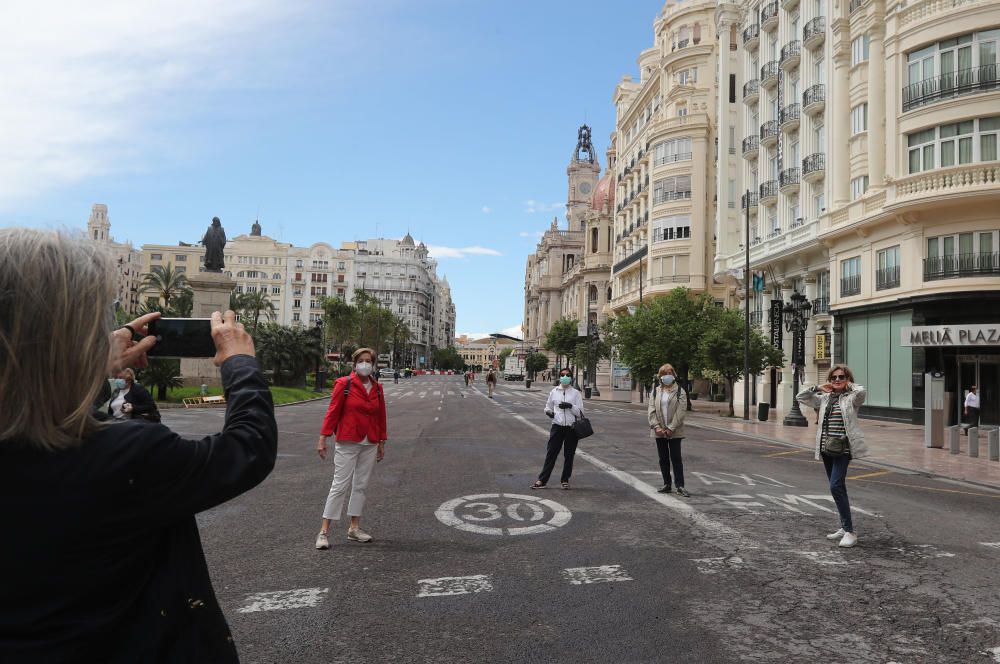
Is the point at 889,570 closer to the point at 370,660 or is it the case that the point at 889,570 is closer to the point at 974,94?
the point at 370,660

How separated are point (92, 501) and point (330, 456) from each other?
1218 centimetres

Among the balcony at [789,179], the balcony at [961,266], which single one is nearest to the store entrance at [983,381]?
the balcony at [961,266]

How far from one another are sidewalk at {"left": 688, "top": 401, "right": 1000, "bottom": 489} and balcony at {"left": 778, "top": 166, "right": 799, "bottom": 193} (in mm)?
12434

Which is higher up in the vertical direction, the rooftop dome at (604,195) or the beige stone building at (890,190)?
the rooftop dome at (604,195)

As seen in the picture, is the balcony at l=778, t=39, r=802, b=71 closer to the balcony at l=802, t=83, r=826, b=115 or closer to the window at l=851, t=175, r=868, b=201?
the balcony at l=802, t=83, r=826, b=115

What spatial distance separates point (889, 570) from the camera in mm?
5977

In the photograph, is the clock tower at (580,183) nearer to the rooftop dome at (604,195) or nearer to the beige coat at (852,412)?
the rooftop dome at (604,195)

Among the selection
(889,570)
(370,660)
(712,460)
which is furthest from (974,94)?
(370,660)

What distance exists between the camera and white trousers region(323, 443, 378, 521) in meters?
6.75

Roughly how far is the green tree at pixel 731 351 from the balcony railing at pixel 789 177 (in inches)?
328

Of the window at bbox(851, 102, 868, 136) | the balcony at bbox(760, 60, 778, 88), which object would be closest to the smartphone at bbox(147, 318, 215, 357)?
the window at bbox(851, 102, 868, 136)

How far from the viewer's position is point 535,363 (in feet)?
352

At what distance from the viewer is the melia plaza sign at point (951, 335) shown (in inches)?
881

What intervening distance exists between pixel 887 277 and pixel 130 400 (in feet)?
88.7
